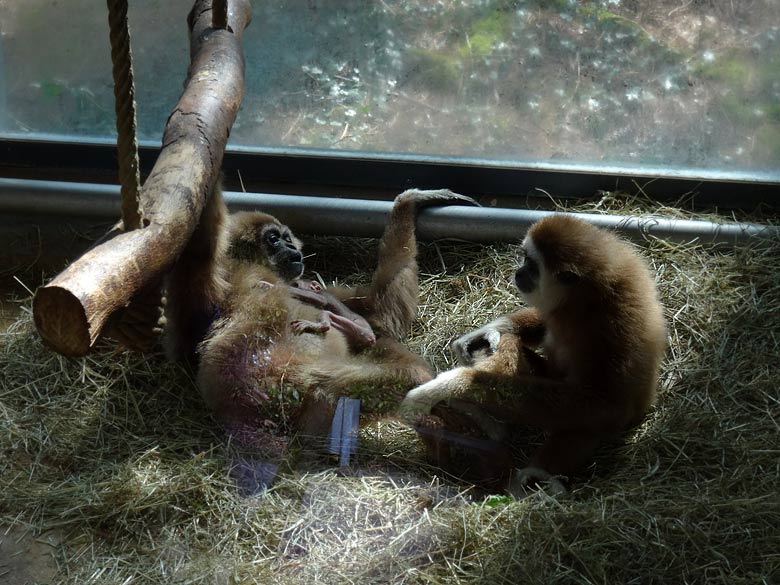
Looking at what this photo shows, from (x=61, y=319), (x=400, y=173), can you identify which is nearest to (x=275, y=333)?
(x=61, y=319)

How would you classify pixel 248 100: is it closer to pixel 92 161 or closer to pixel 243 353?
pixel 92 161

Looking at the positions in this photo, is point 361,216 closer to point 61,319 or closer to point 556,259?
point 556,259

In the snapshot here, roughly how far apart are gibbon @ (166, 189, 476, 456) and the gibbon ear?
1.05m

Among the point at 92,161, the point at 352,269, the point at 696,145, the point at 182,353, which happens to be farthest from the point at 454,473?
the point at 92,161

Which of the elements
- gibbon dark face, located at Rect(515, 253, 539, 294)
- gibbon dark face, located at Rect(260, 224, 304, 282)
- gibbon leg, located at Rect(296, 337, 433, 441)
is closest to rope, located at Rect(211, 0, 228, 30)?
gibbon dark face, located at Rect(260, 224, 304, 282)

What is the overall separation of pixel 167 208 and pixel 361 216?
3122mm

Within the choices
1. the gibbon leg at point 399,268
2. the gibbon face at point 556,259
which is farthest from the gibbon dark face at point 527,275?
the gibbon leg at point 399,268

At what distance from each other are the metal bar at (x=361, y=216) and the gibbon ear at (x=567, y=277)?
161cm

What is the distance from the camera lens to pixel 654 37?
6.99 metres

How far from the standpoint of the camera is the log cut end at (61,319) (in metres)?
→ 3.04

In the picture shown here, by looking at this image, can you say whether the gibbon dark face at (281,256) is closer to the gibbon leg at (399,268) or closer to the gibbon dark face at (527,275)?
the gibbon leg at (399,268)

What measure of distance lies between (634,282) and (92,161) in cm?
498

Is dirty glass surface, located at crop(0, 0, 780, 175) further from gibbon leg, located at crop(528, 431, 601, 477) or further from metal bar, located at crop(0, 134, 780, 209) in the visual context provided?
gibbon leg, located at crop(528, 431, 601, 477)

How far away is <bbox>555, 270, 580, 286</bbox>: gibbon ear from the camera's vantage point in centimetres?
509
